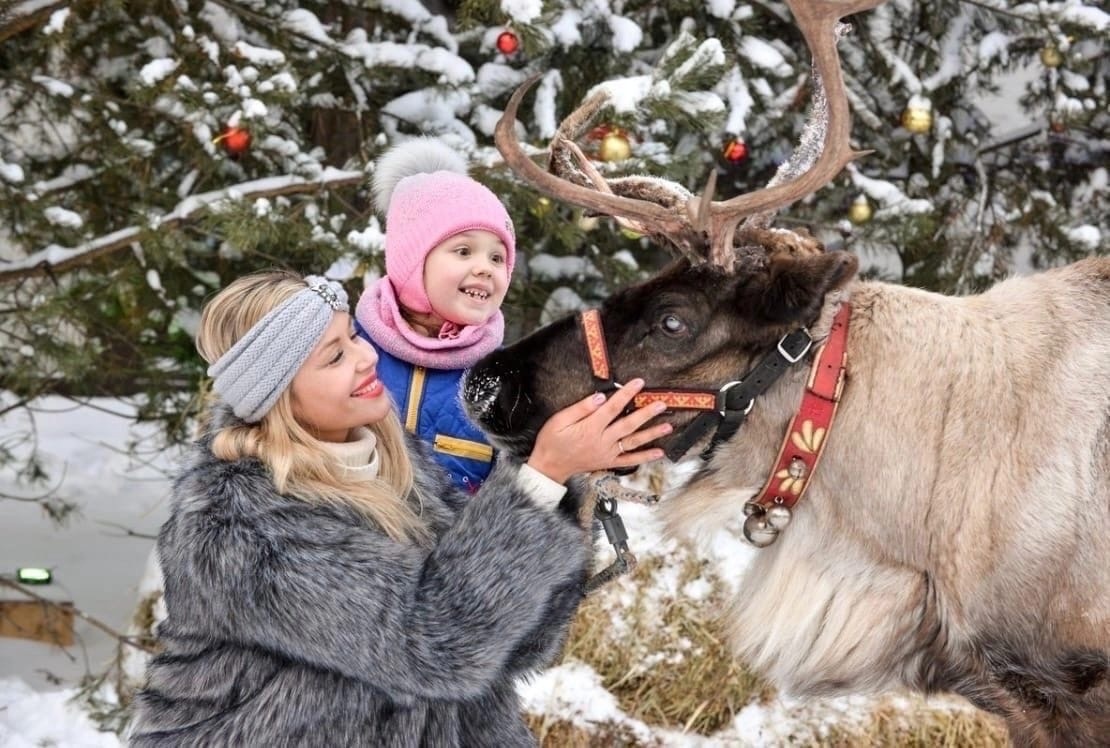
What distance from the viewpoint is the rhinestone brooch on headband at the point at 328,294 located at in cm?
206

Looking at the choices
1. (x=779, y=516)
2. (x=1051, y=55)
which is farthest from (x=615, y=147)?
(x=1051, y=55)

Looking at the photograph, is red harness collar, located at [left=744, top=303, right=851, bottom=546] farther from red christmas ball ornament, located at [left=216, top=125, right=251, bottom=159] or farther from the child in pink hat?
red christmas ball ornament, located at [left=216, top=125, right=251, bottom=159]

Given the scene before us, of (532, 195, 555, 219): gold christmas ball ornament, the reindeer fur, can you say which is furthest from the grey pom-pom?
(532, 195, 555, 219): gold christmas ball ornament

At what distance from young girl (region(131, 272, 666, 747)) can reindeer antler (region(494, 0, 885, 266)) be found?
526 millimetres

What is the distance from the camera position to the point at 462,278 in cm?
254

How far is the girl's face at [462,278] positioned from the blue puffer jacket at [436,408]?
14cm

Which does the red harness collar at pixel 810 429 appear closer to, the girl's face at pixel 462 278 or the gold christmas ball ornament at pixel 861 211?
the girl's face at pixel 462 278

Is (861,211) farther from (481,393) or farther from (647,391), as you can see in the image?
(481,393)

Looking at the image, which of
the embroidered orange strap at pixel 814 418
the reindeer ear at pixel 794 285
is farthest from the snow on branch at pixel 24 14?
the embroidered orange strap at pixel 814 418

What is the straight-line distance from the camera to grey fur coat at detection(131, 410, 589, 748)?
187cm

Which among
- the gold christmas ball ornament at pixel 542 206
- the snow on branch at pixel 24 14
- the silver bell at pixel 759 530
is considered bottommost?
the gold christmas ball ornament at pixel 542 206

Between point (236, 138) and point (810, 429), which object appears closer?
point (810, 429)

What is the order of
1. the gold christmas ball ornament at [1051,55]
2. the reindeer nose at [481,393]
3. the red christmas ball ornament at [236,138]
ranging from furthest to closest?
the gold christmas ball ornament at [1051,55] < the red christmas ball ornament at [236,138] < the reindeer nose at [481,393]

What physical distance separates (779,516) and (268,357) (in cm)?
114
